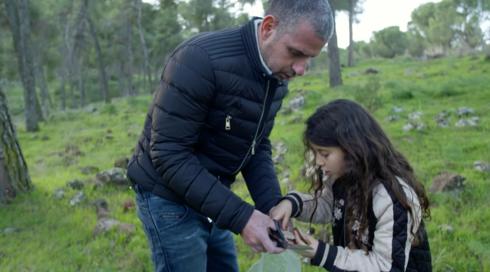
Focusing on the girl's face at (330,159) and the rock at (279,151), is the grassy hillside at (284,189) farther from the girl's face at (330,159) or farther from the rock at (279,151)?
the girl's face at (330,159)

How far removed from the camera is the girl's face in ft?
7.82

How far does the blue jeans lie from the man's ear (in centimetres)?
88

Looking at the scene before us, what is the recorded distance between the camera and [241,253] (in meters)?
4.32

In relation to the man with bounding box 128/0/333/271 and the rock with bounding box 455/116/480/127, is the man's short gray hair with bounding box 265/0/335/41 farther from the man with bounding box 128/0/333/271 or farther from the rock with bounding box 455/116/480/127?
the rock with bounding box 455/116/480/127

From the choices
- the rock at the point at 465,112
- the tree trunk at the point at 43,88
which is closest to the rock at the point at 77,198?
the rock at the point at 465,112

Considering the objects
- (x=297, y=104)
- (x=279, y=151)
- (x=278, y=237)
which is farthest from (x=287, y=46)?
(x=297, y=104)

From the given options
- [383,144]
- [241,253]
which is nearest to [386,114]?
[241,253]

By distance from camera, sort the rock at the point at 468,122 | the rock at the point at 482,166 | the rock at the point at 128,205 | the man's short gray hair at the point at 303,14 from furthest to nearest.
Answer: the rock at the point at 468,122 → the rock at the point at 482,166 → the rock at the point at 128,205 → the man's short gray hair at the point at 303,14

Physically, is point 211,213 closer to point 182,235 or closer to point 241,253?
point 182,235

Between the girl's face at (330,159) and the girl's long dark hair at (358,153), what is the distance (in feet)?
0.08

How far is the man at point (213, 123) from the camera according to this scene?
1.92 metres

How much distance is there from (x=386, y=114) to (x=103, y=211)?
623 centimetres

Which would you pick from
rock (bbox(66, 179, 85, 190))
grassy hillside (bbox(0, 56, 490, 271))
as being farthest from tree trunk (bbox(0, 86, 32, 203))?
rock (bbox(66, 179, 85, 190))

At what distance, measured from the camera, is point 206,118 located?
2070mm
